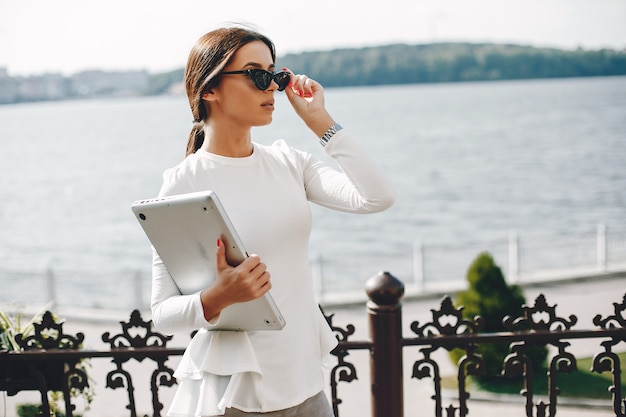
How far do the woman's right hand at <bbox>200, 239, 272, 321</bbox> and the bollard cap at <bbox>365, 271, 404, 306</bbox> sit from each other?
118 cm

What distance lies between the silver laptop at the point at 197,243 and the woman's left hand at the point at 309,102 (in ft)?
1.49

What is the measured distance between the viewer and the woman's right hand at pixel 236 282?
6.39ft

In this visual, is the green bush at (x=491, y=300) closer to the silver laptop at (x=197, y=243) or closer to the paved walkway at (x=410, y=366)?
the paved walkway at (x=410, y=366)

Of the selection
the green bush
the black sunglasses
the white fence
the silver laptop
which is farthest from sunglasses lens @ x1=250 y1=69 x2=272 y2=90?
the white fence

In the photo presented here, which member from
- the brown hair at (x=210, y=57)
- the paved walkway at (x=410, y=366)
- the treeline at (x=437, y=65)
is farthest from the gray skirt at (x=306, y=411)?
the treeline at (x=437, y=65)

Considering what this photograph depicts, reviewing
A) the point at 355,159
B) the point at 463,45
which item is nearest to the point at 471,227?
the point at 355,159

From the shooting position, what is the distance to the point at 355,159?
2156 millimetres

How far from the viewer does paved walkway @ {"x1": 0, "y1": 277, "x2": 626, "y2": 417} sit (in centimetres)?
751

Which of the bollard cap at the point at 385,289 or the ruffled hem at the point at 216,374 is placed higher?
the bollard cap at the point at 385,289

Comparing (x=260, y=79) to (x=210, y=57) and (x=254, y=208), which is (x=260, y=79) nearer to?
(x=210, y=57)

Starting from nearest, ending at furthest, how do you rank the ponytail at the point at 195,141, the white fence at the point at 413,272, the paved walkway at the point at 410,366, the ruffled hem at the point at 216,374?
1. the ruffled hem at the point at 216,374
2. the ponytail at the point at 195,141
3. the paved walkway at the point at 410,366
4. the white fence at the point at 413,272

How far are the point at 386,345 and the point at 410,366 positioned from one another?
6.38m

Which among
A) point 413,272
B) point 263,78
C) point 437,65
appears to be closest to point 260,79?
point 263,78

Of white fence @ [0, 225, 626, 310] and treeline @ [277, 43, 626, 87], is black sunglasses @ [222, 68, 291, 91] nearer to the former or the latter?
white fence @ [0, 225, 626, 310]
